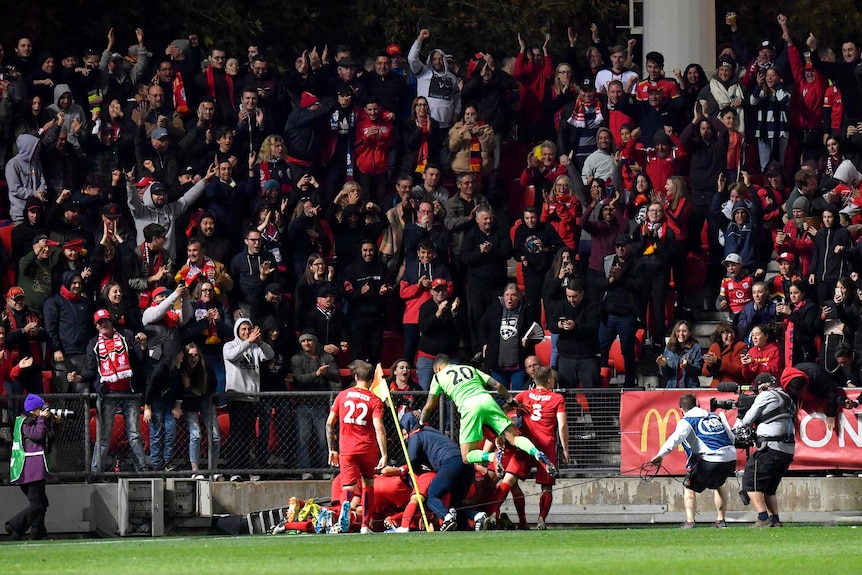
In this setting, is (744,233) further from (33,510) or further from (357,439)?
(33,510)

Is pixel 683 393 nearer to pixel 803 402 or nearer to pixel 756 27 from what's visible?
pixel 803 402

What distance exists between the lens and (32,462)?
20.1 m

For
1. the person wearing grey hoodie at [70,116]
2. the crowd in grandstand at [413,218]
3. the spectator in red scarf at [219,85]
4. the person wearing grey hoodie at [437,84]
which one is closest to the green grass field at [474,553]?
the crowd in grandstand at [413,218]

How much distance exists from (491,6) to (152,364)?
50.8ft

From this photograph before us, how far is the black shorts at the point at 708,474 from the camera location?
18.8 m

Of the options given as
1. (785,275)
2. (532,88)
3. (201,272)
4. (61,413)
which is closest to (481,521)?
(61,413)

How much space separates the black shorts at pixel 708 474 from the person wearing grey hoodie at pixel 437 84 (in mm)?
8451

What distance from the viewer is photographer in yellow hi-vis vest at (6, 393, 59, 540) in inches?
792

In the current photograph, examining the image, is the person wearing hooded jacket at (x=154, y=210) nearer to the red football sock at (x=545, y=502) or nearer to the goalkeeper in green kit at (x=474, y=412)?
the goalkeeper in green kit at (x=474, y=412)

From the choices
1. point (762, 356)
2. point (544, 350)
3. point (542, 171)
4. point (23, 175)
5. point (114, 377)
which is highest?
point (542, 171)

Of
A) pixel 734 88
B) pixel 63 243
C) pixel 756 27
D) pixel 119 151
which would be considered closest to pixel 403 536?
pixel 63 243

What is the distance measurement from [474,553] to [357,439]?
4721 millimetres

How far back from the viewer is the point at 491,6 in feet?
114

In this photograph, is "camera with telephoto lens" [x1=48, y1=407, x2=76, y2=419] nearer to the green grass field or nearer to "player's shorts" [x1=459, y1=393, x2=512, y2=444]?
the green grass field
